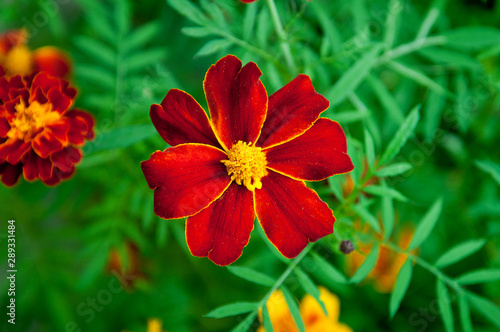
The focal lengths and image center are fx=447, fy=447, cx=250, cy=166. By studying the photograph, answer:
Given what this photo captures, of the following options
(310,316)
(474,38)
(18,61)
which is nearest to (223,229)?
(310,316)

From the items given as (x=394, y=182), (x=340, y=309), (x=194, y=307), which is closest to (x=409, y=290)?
(x=340, y=309)

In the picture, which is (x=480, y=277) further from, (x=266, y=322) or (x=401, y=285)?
(x=266, y=322)

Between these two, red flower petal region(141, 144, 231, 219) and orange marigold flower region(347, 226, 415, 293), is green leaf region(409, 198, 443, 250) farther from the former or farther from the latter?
A: orange marigold flower region(347, 226, 415, 293)

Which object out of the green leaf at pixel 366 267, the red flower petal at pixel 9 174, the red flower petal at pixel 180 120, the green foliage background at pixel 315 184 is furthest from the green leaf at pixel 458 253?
the red flower petal at pixel 9 174

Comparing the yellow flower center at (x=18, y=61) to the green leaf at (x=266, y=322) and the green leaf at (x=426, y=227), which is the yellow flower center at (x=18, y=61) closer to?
the green leaf at (x=266, y=322)

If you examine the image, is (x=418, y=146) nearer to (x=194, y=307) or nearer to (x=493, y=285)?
(x=493, y=285)
